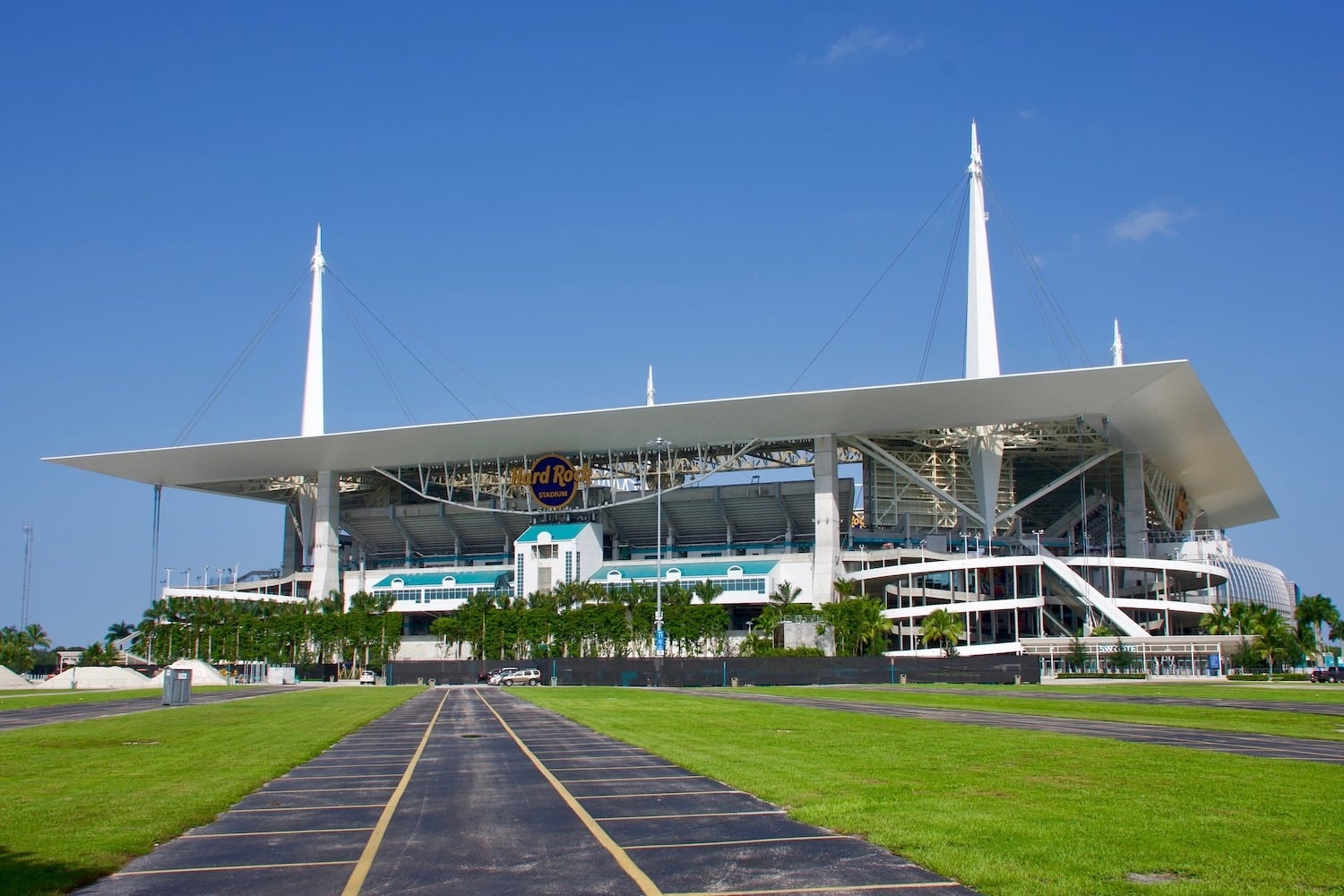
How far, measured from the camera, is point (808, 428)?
95000 mm

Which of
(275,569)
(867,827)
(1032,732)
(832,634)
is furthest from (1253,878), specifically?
(275,569)

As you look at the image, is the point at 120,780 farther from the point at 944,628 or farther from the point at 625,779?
the point at 944,628

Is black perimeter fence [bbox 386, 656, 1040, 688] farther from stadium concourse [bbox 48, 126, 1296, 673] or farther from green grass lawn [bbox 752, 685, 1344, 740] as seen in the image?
green grass lawn [bbox 752, 685, 1344, 740]

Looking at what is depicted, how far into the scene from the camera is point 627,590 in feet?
340

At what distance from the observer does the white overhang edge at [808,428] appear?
81.3 meters

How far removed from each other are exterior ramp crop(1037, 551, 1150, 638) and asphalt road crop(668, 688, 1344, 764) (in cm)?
5646

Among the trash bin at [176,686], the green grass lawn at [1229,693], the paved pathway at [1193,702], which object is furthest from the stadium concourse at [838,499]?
the trash bin at [176,686]

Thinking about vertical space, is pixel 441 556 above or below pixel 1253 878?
above

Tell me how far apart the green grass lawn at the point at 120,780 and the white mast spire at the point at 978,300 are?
216 ft

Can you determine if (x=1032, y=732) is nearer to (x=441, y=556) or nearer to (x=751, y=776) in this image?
(x=751, y=776)

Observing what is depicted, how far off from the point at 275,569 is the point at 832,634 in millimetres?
74286

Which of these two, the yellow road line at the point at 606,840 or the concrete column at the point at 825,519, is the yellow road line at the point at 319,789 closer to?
the yellow road line at the point at 606,840

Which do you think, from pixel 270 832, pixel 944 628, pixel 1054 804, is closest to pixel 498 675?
pixel 944 628

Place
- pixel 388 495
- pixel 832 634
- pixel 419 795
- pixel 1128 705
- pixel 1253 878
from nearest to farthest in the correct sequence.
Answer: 1. pixel 1253 878
2. pixel 419 795
3. pixel 1128 705
4. pixel 832 634
5. pixel 388 495
